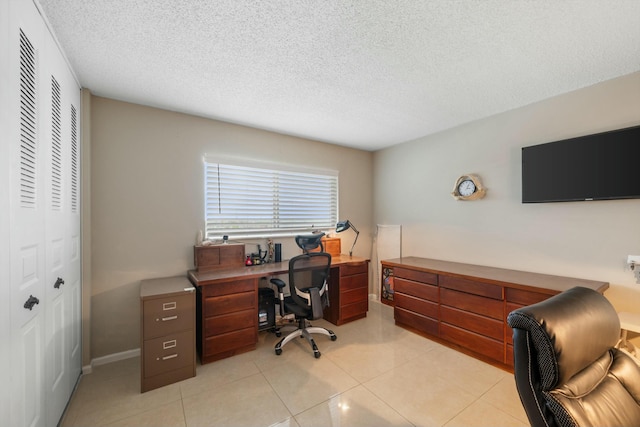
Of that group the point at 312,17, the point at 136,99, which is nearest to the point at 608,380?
the point at 312,17

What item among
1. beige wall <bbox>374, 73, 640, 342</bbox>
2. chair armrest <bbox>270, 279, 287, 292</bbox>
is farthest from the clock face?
chair armrest <bbox>270, 279, 287, 292</bbox>

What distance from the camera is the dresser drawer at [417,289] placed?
296 cm

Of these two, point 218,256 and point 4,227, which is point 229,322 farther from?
point 4,227

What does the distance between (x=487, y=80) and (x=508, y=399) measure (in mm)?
2548

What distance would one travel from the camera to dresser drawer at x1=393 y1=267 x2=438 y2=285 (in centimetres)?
296

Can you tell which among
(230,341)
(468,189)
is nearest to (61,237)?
(230,341)

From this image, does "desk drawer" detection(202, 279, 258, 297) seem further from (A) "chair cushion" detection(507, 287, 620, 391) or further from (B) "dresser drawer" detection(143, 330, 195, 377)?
(A) "chair cushion" detection(507, 287, 620, 391)

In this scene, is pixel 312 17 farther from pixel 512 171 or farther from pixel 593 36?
pixel 512 171

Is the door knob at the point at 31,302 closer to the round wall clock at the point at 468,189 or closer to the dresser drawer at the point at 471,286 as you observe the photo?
the dresser drawer at the point at 471,286

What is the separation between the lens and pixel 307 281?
111 inches

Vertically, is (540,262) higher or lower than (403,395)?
higher

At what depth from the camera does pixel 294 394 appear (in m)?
2.08

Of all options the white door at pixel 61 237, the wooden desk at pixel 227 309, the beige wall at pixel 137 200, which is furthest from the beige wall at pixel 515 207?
the white door at pixel 61 237

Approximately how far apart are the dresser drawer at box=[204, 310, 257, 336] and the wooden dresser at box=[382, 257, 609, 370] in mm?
1802
